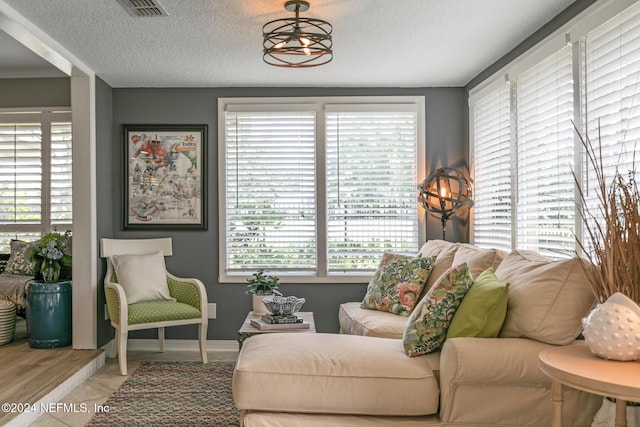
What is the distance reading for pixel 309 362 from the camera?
2.73 metres

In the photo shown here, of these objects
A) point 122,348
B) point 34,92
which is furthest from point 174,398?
point 34,92

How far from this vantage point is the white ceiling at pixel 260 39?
11.3 feet

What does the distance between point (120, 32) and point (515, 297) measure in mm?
2960

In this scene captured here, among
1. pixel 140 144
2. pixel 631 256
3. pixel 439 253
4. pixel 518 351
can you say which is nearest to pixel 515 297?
pixel 518 351

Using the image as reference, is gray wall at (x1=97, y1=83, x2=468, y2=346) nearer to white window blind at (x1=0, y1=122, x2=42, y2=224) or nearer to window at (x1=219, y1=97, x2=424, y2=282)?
window at (x1=219, y1=97, x2=424, y2=282)

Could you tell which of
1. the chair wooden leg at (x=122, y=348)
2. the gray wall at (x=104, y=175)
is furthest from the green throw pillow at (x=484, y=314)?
the gray wall at (x=104, y=175)

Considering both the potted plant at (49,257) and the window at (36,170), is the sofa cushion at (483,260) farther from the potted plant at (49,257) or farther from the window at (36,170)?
the window at (36,170)

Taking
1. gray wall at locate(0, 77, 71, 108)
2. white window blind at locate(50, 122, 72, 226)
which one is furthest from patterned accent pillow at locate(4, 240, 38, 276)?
gray wall at locate(0, 77, 71, 108)

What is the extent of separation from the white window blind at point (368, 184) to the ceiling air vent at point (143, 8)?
2256 millimetres

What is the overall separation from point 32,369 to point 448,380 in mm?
3132

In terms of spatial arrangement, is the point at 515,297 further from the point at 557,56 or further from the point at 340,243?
the point at 340,243

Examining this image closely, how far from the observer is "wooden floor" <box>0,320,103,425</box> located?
11.9ft

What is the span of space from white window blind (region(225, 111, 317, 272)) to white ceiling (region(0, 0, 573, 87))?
40 cm

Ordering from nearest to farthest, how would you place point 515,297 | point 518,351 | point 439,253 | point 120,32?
point 518,351 < point 515,297 < point 120,32 < point 439,253
